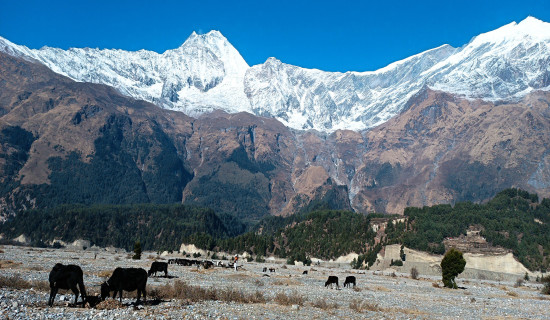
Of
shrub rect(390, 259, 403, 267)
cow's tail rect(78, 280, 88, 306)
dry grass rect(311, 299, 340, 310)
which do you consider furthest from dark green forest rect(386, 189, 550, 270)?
cow's tail rect(78, 280, 88, 306)

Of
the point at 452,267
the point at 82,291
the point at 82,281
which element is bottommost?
the point at 82,291

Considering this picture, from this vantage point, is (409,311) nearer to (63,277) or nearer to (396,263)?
(63,277)

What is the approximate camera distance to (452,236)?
157500 millimetres

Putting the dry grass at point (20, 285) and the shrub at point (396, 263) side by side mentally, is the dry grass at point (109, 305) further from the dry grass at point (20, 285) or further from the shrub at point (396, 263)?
the shrub at point (396, 263)

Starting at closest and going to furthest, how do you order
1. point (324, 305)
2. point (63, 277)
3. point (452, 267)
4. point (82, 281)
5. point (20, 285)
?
1. point (63, 277)
2. point (82, 281)
3. point (20, 285)
4. point (324, 305)
5. point (452, 267)

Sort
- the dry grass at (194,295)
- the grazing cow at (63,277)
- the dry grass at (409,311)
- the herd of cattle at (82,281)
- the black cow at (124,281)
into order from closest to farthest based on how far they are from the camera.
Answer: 1. the grazing cow at (63,277)
2. the herd of cattle at (82,281)
3. the black cow at (124,281)
4. the dry grass at (194,295)
5. the dry grass at (409,311)

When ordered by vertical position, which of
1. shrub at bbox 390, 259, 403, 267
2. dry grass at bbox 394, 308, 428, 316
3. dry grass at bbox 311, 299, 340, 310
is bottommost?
dry grass at bbox 394, 308, 428, 316

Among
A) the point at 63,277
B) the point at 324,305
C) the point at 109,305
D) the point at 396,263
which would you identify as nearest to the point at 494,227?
the point at 396,263

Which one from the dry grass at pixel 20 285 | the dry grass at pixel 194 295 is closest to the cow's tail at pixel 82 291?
the dry grass at pixel 20 285

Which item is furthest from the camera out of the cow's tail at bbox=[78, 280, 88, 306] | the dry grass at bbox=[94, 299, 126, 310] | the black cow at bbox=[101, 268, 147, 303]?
the black cow at bbox=[101, 268, 147, 303]

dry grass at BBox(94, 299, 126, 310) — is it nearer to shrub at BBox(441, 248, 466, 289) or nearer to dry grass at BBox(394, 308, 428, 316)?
dry grass at BBox(394, 308, 428, 316)

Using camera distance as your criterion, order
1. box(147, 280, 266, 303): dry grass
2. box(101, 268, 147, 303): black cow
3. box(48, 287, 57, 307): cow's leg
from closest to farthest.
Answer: box(48, 287, 57, 307): cow's leg
box(101, 268, 147, 303): black cow
box(147, 280, 266, 303): dry grass

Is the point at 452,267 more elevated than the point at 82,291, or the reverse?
the point at 452,267

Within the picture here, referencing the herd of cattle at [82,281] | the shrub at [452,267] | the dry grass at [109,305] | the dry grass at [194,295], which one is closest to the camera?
the herd of cattle at [82,281]
